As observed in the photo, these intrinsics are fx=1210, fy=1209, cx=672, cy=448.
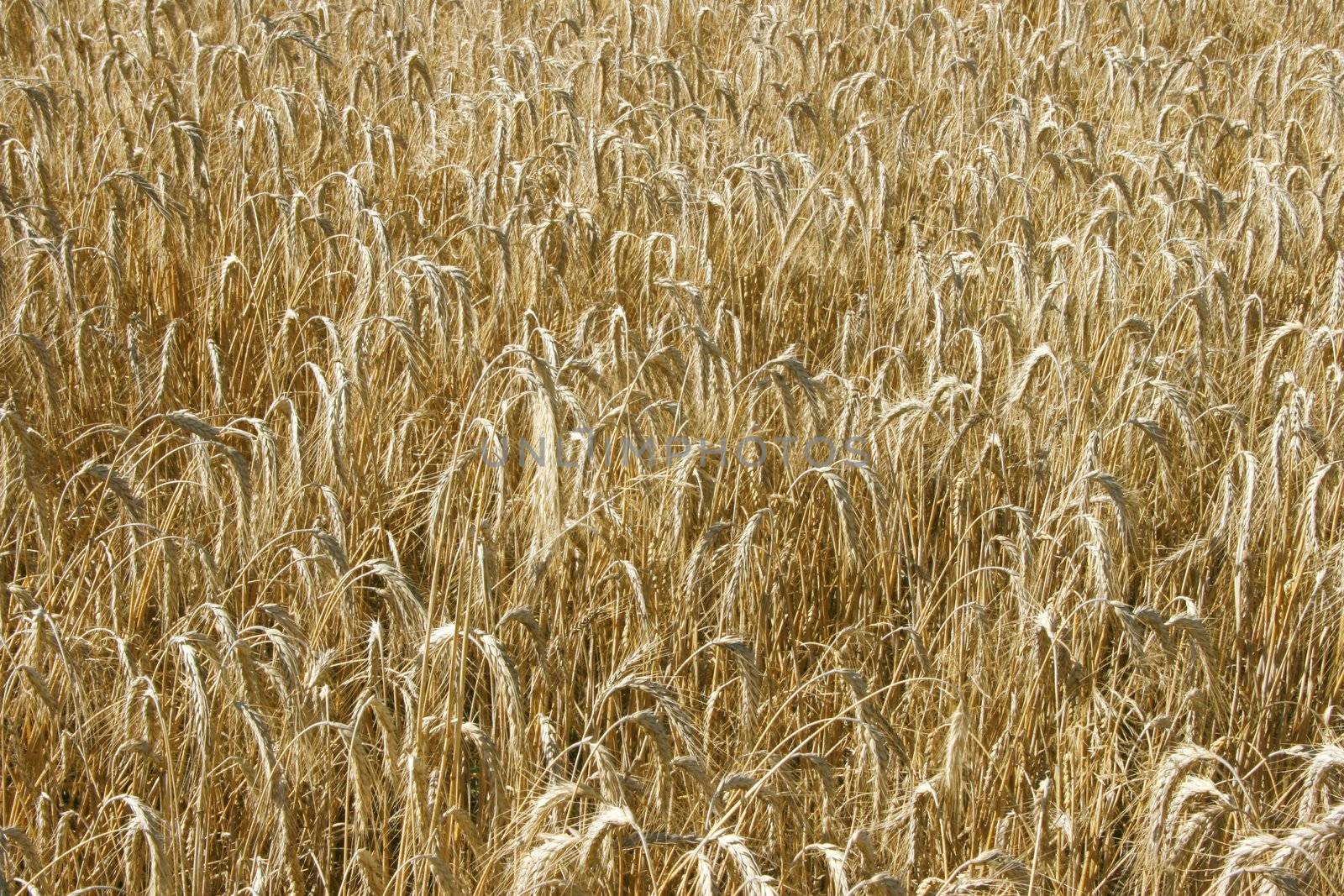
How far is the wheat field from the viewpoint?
147cm

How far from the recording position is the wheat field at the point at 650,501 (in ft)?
4.82

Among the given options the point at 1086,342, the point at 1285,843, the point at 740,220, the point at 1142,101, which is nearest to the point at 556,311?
the point at 740,220

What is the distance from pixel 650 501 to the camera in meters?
1.96

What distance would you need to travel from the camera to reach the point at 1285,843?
1.17 metres

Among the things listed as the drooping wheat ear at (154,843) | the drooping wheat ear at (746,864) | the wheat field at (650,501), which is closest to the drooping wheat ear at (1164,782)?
the wheat field at (650,501)

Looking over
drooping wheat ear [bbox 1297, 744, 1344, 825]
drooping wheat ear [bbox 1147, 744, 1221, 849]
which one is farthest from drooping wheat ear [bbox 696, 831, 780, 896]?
drooping wheat ear [bbox 1297, 744, 1344, 825]

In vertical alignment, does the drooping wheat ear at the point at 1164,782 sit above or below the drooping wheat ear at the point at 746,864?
below

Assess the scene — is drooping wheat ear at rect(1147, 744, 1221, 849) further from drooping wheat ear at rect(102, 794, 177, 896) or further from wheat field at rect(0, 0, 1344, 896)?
drooping wheat ear at rect(102, 794, 177, 896)

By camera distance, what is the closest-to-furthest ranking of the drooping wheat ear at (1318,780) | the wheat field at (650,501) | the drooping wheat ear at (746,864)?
the drooping wheat ear at (746,864) < the drooping wheat ear at (1318,780) < the wheat field at (650,501)

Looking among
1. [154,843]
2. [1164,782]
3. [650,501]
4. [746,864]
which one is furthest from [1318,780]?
[154,843]

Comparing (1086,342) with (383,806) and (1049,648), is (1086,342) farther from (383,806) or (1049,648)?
(383,806)

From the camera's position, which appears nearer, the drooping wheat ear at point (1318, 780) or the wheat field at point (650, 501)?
the drooping wheat ear at point (1318, 780)

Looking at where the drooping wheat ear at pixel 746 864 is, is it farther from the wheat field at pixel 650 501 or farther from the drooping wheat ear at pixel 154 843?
the drooping wheat ear at pixel 154 843

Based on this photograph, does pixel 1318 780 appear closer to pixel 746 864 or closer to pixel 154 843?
pixel 746 864
